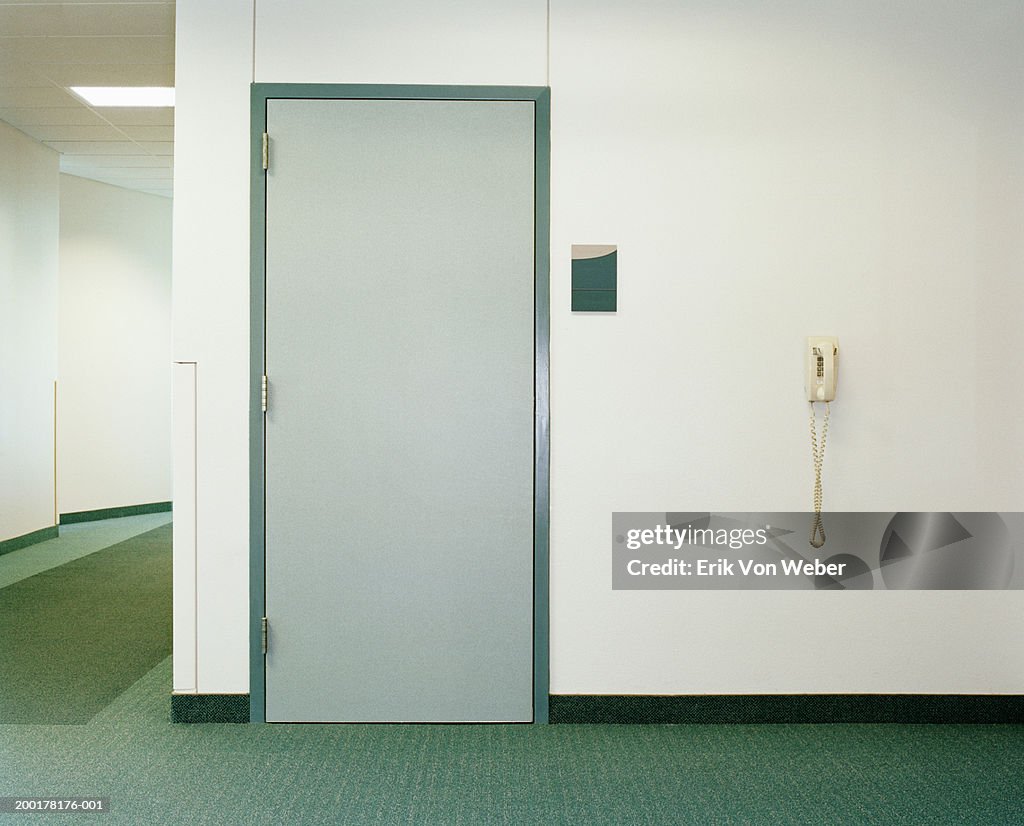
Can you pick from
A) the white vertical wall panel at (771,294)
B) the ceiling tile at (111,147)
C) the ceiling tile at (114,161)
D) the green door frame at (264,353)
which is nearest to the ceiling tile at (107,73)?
the ceiling tile at (111,147)

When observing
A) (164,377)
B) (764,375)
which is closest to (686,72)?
(764,375)

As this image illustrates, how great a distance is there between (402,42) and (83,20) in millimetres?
1987

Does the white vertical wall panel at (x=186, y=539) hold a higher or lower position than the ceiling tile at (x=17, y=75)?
lower

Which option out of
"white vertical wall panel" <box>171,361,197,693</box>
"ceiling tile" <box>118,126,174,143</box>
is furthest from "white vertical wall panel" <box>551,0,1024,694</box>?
"ceiling tile" <box>118,126,174,143</box>

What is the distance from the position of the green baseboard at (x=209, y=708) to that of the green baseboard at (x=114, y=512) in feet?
17.1

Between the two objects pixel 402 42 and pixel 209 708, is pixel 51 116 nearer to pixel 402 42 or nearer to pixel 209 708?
pixel 402 42

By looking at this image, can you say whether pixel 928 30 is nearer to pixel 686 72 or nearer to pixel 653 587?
pixel 686 72

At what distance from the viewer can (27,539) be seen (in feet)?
20.5

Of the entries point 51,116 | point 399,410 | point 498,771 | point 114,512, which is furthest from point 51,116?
point 498,771

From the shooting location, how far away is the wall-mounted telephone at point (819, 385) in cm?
289

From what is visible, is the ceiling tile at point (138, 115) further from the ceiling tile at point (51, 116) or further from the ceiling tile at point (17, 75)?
the ceiling tile at point (17, 75)

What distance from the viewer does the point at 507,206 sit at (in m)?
2.92

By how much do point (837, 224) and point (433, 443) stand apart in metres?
1.63

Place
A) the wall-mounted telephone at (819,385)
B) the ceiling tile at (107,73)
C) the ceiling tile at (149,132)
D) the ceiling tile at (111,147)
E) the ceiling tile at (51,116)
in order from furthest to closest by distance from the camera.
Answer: the ceiling tile at (111,147)
the ceiling tile at (149,132)
the ceiling tile at (51,116)
the ceiling tile at (107,73)
the wall-mounted telephone at (819,385)
